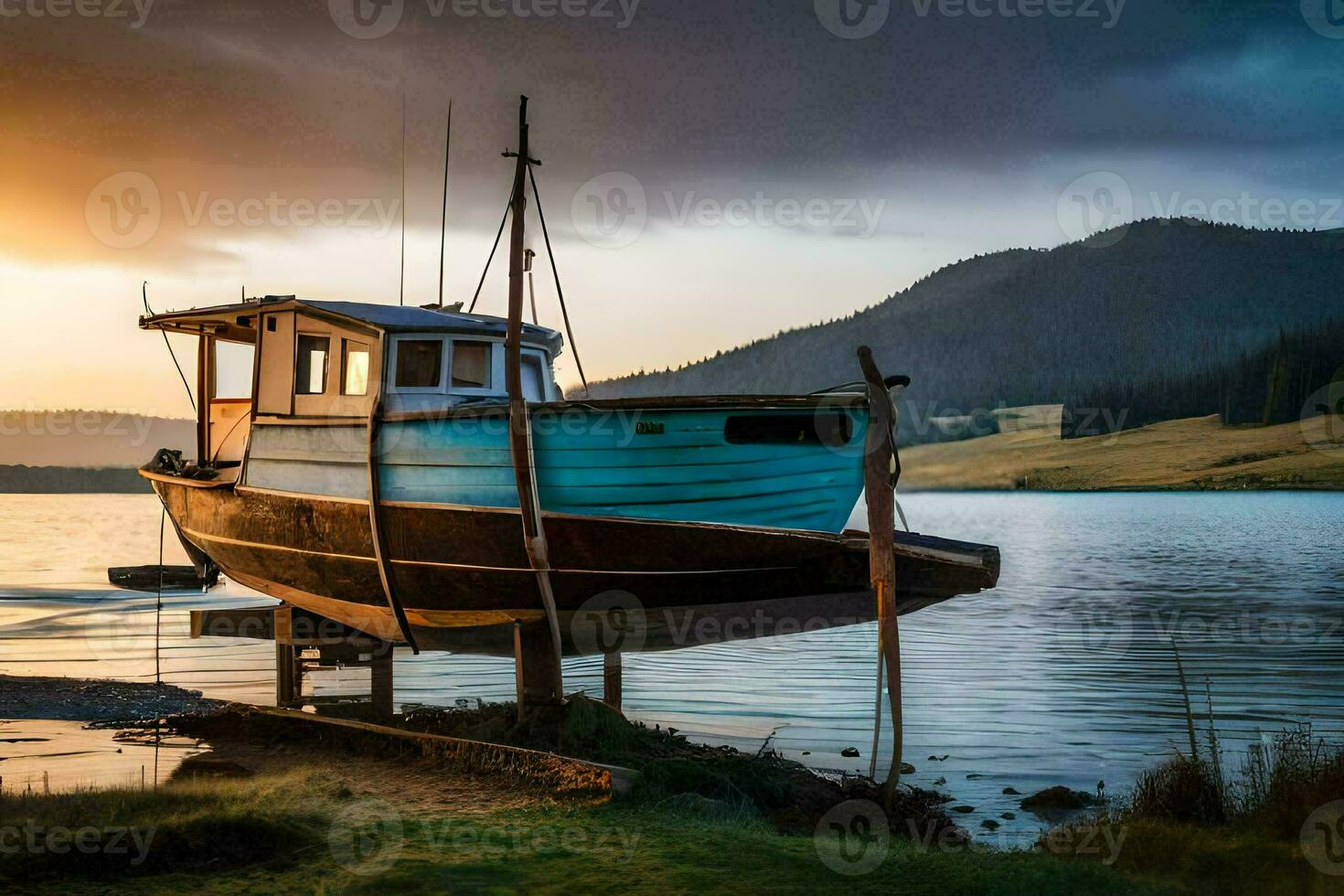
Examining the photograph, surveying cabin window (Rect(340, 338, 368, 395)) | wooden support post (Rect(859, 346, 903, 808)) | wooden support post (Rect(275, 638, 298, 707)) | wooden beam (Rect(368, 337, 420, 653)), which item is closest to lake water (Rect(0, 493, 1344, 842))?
wooden support post (Rect(859, 346, 903, 808))

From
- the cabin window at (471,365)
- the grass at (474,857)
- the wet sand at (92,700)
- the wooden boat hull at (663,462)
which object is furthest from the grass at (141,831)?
the wet sand at (92,700)

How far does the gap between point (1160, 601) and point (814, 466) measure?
36.4 metres

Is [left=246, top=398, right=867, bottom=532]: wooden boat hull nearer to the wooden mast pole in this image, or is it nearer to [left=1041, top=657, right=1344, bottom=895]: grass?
the wooden mast pole

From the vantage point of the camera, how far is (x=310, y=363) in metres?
13.4

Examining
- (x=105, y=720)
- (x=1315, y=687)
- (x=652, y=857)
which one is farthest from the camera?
(x=1315, y=687)

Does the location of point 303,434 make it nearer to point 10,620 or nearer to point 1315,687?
point 1315,687

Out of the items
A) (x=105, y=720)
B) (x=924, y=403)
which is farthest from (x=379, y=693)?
(x=924, y=403)

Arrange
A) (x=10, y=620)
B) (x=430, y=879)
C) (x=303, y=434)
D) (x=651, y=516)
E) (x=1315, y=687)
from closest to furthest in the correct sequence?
(x=430, y=879)
(x=651, y=516)
(x=303, y=434)
(x=1315, y=687)
(x=10, y=620)

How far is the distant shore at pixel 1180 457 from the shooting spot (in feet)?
531

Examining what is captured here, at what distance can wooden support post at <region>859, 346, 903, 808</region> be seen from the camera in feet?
30.3

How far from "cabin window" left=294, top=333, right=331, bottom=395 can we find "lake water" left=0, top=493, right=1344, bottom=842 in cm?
679

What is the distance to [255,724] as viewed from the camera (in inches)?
540

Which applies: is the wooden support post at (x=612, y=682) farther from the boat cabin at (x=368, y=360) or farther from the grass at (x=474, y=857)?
the grass at (x=474, y=857)

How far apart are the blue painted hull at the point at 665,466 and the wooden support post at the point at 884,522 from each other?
1.26 metres
